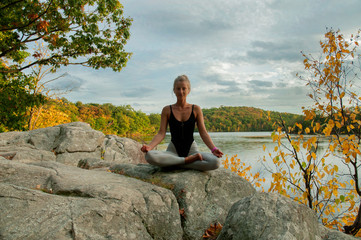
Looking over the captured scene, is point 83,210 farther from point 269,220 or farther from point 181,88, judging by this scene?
point 181,88

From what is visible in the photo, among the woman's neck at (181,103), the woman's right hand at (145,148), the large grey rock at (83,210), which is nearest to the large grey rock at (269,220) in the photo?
the large grey rock at (83,210)

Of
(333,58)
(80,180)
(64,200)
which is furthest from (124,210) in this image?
(333,58)

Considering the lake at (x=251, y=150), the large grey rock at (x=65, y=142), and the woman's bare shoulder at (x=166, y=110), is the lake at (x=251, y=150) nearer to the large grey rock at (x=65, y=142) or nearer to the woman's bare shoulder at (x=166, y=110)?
the woman's bare shoulder at (x=166, y=110)

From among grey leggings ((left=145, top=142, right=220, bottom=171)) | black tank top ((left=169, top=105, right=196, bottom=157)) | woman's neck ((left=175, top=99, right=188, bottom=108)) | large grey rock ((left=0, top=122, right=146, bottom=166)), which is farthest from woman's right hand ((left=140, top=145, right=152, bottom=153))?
large grey rock ((left=0, top=122, right=146, bottom=166))

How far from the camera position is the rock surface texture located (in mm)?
2727

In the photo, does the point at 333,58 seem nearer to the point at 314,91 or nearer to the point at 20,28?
the point at 314,91

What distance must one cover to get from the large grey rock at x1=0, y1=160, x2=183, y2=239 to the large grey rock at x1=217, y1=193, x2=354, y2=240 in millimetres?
929

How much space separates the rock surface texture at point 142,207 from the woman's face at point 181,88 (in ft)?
4.72

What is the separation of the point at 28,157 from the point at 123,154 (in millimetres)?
5189

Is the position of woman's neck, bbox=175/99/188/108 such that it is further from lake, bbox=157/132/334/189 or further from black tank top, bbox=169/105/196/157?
lake, bbox=157/132/334/189

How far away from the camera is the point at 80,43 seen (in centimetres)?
1015

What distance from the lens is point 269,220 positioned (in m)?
2.79

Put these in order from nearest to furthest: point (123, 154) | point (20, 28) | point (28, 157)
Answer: point (28, 157)
point (20, 28)
point (123, 154)

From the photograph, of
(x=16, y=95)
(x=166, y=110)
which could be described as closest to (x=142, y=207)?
(x=166, y=110)
